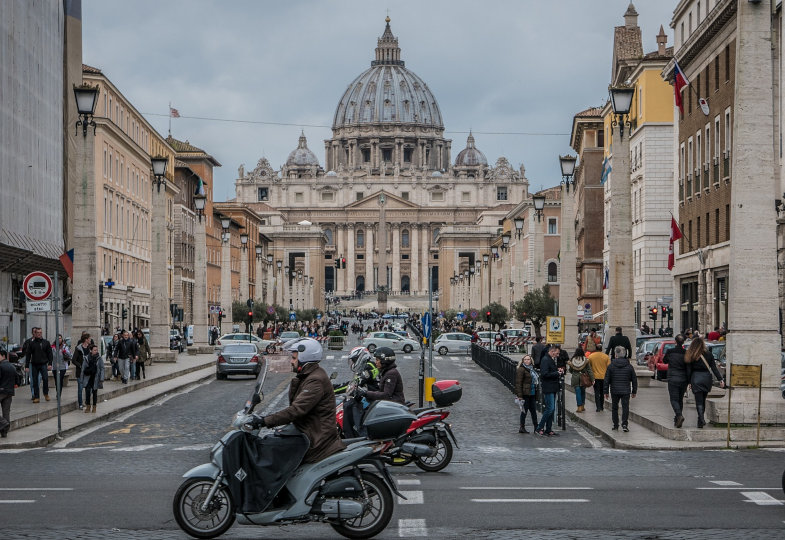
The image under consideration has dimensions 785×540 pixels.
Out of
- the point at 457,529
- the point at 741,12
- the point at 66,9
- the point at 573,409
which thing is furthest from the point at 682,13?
the point at 457,529

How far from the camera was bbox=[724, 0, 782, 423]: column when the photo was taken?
19625 millimetres

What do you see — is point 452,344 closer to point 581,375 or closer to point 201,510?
point 581,375

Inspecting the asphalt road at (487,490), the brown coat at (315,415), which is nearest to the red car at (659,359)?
the asphalt road at (487,490)

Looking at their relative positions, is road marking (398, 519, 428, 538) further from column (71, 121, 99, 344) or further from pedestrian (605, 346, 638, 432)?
column (71, 121, 99, 344)

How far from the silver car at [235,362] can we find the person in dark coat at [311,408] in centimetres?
3013

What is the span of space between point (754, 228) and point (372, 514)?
10.7 metres

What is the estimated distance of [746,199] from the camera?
64.7ft

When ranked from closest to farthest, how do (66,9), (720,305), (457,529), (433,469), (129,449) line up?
(457,529)
(433,469)
(129,449)
(720,305)
(66,9)

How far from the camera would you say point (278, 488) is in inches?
414

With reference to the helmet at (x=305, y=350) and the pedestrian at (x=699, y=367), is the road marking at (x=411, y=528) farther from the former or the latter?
the pedestrian at (x=699, y=367)

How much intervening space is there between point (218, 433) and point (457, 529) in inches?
450

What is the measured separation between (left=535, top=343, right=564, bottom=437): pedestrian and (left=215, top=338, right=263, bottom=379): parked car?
19.7m

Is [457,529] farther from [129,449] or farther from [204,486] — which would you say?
[129,449]

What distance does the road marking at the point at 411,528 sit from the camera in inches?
441
